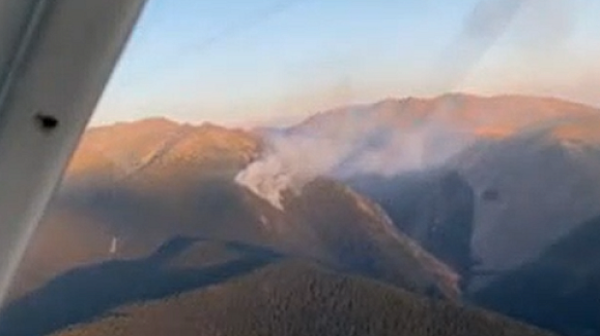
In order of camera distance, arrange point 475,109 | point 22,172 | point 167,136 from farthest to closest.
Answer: point 475,109 < point 167,136 < point 22,172

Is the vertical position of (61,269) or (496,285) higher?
(496,285)

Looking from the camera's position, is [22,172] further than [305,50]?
No

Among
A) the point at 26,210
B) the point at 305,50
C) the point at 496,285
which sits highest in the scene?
the point at 26,210

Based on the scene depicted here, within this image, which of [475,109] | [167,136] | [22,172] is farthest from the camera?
[475,109]

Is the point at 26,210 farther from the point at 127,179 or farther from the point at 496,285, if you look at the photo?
the point at 496,285

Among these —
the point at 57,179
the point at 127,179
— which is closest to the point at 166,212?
the point at 127,179

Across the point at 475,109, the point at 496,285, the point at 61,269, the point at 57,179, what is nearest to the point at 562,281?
the point at 496,285
